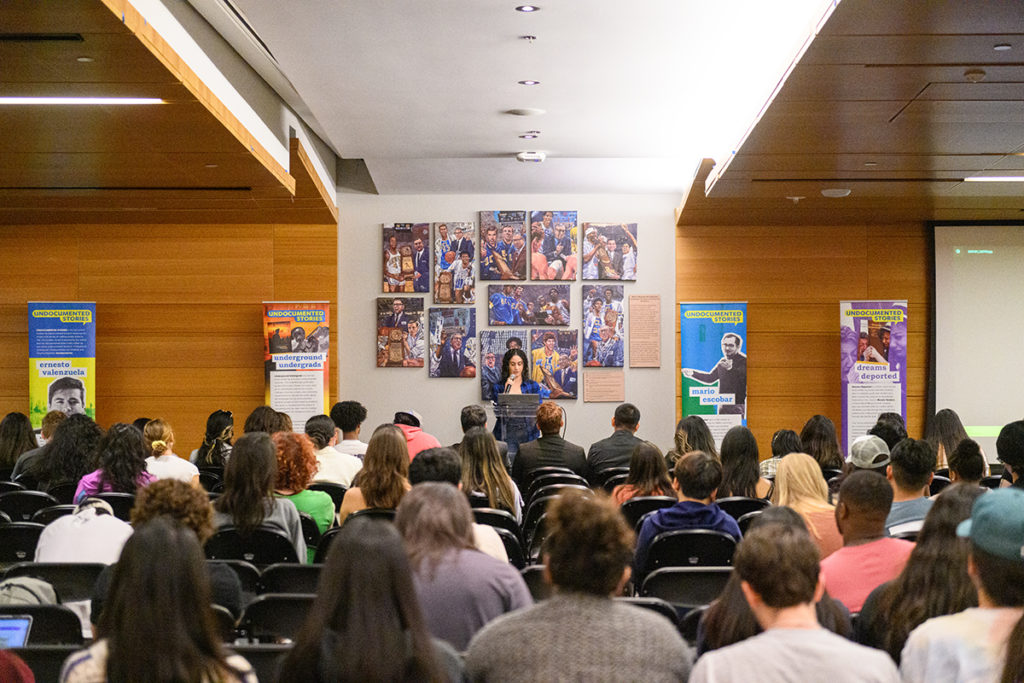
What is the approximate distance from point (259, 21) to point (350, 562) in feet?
16.7

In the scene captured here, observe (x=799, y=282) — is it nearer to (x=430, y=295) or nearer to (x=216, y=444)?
(x=430, y=295)

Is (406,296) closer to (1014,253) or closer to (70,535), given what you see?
(1014,253)

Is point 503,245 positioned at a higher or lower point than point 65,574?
higher

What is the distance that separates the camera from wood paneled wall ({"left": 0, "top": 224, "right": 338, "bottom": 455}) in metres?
12.2

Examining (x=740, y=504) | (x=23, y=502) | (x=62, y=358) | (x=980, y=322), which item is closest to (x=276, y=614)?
(x=740, y=504)

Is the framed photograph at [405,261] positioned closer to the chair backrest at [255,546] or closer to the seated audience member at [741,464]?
the seated audience member at [741,464]

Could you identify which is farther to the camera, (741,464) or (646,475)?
(741,464)

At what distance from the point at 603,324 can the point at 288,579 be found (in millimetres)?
8482

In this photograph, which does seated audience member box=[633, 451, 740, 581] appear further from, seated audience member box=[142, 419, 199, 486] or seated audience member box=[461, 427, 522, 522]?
seated audience member box=[142, 419, 199, 486]

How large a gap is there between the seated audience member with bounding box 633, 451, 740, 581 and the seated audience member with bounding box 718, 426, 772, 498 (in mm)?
1281

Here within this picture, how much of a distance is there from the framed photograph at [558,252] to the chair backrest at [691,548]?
791cm

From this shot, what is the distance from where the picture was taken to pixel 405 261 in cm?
1211

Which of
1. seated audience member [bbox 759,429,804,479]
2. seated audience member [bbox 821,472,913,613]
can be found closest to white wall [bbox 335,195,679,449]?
seated audience member [bbox 759,429,804,479]

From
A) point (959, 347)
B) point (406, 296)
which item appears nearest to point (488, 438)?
point (406, 296)
